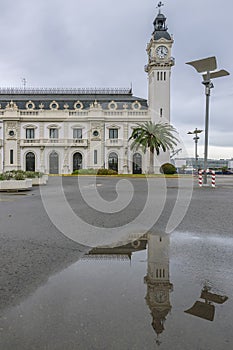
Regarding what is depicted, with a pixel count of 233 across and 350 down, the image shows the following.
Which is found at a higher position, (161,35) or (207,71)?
(161,35)

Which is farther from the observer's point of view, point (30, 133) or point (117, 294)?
point (30, 133)

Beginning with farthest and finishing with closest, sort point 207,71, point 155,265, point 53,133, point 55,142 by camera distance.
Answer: point 53,133
point 55,142
point 207,71
point 155,265

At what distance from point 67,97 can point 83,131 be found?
A: 27.7ft

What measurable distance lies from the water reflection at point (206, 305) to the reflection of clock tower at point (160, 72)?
49562 millimetres


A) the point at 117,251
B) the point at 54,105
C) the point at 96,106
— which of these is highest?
the point at 54,105

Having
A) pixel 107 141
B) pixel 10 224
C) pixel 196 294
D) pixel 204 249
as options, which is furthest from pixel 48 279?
pixel 107 141

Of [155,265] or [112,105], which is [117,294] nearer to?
[155,265]

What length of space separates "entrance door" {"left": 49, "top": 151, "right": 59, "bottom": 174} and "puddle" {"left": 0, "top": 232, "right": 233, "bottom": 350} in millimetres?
49439

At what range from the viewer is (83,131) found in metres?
52.4

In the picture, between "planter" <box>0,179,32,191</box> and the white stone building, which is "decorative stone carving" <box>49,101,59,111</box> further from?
"planter" <box>0,179,32,191</box>

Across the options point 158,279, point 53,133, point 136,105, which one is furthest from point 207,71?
point 53,133

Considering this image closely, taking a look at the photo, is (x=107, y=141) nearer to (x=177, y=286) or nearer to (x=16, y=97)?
(x=16, y=97)

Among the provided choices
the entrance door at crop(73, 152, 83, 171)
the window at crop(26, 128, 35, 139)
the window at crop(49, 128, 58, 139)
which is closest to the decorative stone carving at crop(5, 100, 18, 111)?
the window at crop(26, 128, 35, 139)

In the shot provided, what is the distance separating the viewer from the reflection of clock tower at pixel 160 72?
50969 millimetres
